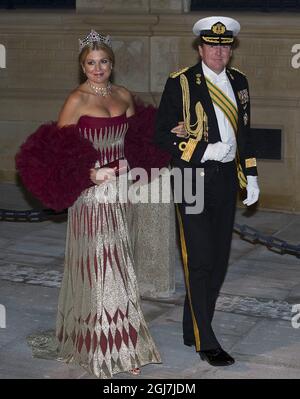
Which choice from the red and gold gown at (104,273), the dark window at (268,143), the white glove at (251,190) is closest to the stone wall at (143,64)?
the dark window at (268,143)

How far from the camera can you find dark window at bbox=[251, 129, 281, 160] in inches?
448

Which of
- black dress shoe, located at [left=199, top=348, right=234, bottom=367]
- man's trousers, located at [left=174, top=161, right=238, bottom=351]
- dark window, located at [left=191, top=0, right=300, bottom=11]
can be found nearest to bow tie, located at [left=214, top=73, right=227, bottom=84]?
man's trousers, located at [left=174, top=161, right=238, bottom=351]

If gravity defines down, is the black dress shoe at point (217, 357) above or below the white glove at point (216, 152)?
below

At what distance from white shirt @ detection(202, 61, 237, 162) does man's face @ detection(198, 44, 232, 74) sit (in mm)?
48

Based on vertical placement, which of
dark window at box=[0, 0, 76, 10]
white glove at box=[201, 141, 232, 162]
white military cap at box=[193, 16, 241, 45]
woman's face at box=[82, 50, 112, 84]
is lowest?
white glove at box=[201, 141, 232, 162]

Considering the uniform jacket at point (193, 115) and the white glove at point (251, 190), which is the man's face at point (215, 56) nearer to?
the uniform jacket at point (193, 115)

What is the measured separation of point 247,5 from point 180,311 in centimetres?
503

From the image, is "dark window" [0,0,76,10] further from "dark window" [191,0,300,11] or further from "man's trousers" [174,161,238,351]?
"man's trousers" [174,161,238,351]

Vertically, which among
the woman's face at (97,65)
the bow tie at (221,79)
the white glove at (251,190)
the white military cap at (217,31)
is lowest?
the white glove at (251,190)

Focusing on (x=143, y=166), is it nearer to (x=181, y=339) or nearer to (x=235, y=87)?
(x=235, y=87)

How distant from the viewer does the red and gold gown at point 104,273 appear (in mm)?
6453

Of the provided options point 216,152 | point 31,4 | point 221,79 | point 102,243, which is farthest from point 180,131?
point 31,4

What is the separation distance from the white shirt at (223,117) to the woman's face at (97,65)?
26.0 inches

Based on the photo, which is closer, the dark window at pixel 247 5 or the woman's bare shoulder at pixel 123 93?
the woman's bare shoulder at pixel 123 93
